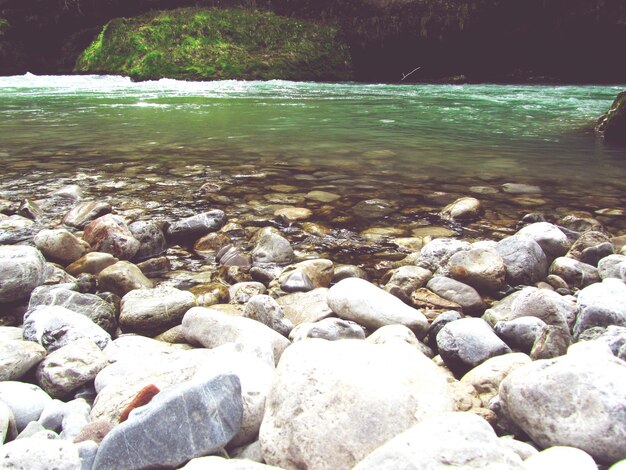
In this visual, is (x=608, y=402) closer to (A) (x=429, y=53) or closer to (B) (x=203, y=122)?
(B) (x=203, y=122)

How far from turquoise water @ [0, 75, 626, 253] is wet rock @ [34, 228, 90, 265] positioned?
30.4 inches

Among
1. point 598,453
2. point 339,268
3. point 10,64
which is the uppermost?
point 10,64

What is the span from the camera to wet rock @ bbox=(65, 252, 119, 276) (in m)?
2.53

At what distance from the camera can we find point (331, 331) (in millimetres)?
1786

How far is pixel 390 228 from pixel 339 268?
757mm

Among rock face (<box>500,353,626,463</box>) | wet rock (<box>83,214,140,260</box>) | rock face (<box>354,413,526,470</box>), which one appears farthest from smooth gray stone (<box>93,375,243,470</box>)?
wet rock (<box>83,214,140,260</box>)

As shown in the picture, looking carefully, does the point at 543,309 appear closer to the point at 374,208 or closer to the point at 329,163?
the point at 374,208

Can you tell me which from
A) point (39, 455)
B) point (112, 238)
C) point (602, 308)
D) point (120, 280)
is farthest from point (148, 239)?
Answer: point (602, 308)

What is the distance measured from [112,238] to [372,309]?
1604 millimetres

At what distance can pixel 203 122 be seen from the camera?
8.06 metres

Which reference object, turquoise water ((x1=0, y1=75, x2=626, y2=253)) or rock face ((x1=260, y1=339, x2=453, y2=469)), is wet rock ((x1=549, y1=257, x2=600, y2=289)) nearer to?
turquoise water ((x1=0, y1=75, x2=626, y2=253))

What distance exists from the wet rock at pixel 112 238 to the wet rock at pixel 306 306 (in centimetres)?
96

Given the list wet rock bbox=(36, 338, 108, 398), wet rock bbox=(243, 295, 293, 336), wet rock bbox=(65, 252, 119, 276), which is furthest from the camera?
wet rock bbox=(65, 252, 119, 276)

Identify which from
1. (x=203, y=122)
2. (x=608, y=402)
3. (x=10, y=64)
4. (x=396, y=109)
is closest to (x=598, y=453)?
(x=608, y=402)
